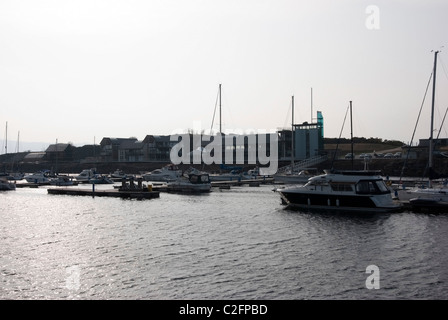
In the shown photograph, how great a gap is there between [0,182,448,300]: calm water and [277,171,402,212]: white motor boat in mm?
1659

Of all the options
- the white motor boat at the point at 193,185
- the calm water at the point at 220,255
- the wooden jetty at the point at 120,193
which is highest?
the white motor boat at the point at 193,185

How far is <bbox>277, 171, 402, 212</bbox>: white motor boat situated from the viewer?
50.2m

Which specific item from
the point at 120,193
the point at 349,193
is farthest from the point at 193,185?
the point at 349,193

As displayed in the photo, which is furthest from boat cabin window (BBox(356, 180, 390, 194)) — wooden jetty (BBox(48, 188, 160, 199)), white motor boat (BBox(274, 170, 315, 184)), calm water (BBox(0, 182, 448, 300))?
white motor boat (BBox(274, 170, 315, 184))

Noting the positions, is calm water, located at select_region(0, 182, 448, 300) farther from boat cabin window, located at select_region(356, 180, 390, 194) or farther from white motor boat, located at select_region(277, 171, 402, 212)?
boat cabin window, located at select_region(356, 180, 390, 194)

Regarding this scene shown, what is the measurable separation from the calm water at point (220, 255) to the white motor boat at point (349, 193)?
166cm

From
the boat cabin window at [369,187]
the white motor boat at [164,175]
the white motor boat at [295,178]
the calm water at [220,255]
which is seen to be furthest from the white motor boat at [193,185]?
the boat cabin window at [369,187]

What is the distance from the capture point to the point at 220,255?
104 feet

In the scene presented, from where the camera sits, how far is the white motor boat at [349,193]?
50.2 m

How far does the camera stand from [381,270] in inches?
1095

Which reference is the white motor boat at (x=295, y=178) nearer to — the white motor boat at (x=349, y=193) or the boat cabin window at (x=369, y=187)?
the white motor boat at (x=349, y=193)

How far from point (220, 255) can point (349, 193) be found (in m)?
23.8

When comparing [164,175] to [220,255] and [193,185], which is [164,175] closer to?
[193,185]

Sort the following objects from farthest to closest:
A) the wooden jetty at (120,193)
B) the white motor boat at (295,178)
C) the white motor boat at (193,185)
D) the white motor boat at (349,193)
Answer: the white motor boat at (295,178)
the white motor boat at (193,185)
the wooden jetty at (120,193)
the white motor boat at (349,193)
